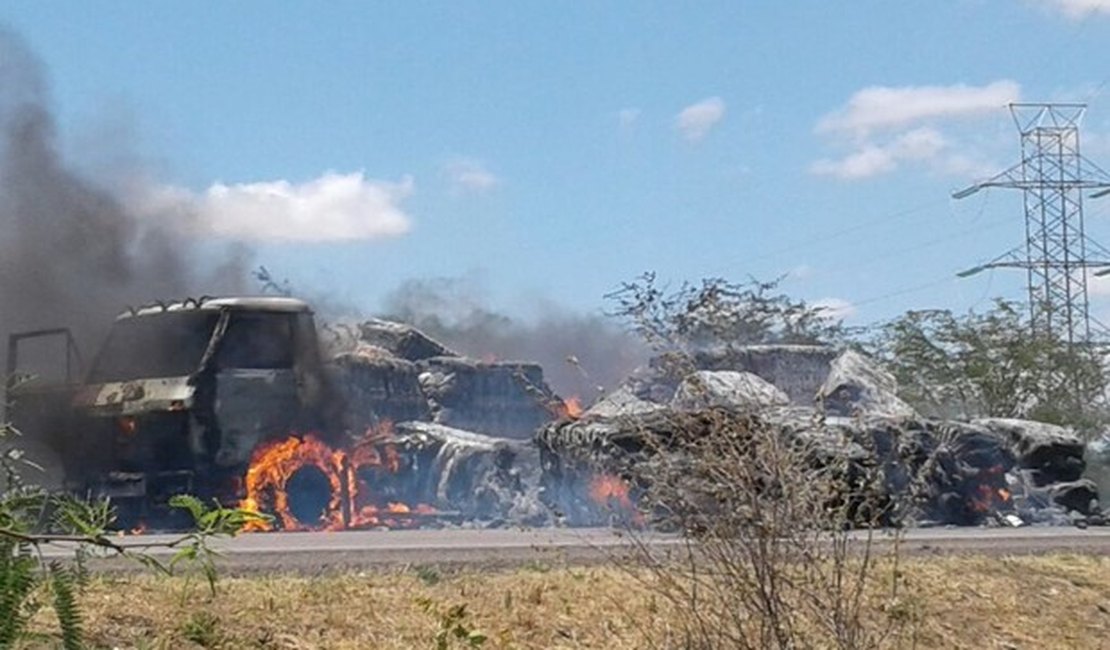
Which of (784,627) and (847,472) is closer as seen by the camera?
(784,627)

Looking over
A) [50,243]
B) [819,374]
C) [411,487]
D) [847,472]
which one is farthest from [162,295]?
[847,472]

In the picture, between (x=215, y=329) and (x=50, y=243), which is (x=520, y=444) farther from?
(x=50, y=243)

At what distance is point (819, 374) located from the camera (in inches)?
943

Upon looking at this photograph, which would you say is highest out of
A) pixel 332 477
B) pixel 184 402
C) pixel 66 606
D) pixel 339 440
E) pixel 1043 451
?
pixel 184 402

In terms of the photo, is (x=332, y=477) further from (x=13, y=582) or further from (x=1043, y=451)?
(x=13, y=582)

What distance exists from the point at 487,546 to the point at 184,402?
6.95 meters

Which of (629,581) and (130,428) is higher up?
(130,428)

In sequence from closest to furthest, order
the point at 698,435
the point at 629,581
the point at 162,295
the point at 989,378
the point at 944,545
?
the point at 698,435 < the point at 629,581 < the point at 944,545 < the point at 162,295 < the point at 989,378

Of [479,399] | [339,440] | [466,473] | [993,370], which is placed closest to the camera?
[339,440]

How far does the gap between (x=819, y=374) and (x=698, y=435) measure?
1699 cm

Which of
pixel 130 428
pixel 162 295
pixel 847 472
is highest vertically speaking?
pixel 162 295

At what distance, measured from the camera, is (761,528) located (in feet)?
23.5

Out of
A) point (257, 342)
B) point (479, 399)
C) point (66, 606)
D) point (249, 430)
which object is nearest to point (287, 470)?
point (249, 430)

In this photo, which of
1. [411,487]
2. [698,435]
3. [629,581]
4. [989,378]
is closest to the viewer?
[698,435]
